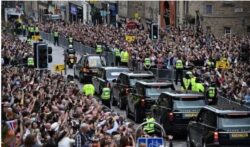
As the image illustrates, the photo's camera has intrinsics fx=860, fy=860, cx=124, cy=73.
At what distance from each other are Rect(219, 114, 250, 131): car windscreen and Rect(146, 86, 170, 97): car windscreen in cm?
708

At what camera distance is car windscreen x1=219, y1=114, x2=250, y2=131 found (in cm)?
2042

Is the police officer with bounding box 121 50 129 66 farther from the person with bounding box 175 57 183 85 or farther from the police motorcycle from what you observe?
the person with bounding box 175 57 183 85

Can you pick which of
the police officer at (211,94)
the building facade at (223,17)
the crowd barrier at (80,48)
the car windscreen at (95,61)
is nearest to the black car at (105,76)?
the car windscreen at (95,61)

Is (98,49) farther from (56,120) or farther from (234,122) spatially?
(56,120)

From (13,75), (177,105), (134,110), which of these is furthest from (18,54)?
(177,105)

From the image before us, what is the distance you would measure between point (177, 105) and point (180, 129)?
0.68 meters

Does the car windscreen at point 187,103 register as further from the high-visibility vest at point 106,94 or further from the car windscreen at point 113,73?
the car windscreen at point 113,73

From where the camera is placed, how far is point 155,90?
27797 mm

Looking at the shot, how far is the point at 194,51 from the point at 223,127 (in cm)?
2109

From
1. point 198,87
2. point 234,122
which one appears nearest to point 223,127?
point 234,122

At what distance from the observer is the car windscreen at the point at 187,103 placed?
24234mm

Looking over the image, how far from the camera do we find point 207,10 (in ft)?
192

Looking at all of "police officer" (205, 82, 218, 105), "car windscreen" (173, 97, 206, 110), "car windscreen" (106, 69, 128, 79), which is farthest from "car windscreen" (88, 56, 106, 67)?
"car windscreen" (173, 97, 206, 110)

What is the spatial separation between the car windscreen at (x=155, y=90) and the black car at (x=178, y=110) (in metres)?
2.75
